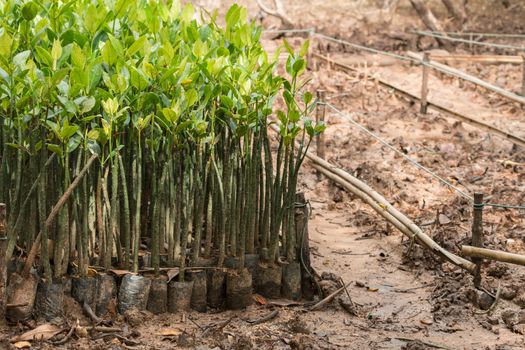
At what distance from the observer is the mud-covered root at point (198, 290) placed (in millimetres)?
4410

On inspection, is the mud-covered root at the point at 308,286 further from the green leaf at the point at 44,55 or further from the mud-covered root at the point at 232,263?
the green leaf at the point at 44,55

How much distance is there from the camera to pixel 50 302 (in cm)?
409

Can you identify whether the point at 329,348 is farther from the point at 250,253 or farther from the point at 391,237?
the point at 391,237

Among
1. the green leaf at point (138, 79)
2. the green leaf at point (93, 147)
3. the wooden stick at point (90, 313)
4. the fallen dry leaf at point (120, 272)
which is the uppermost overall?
the green leaf at point (138, 79)

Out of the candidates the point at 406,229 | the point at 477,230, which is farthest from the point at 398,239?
the point at 477,230

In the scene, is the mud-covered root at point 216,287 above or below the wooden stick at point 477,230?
below

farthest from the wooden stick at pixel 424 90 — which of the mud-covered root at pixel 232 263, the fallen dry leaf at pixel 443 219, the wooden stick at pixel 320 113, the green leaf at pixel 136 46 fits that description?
the green leaf at pixel 136 46

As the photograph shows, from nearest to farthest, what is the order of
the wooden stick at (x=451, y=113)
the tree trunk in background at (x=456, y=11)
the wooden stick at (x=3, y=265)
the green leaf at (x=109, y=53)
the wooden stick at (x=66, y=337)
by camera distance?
1. the wooden stick at (x=3, y=265)
2. the wooden stick at (x=66, y=337)
3. the green leaf at (x=109, y=53)
4. the wooden stick at (x=451, y=113)
5. the tree trunk in background at (x=456, y=11)

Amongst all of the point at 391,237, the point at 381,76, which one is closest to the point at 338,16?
the point at 381,76

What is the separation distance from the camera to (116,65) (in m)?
4.20

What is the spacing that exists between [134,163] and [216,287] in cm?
68

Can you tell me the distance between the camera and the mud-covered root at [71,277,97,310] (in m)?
4.14

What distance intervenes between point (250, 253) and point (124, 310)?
27.3 inches

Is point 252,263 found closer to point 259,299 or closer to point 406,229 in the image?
point 259,299
